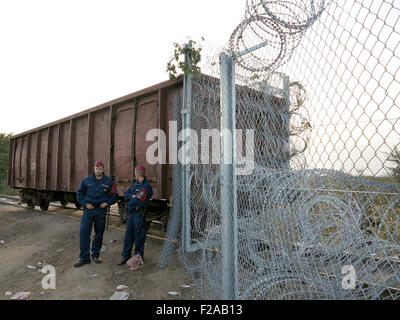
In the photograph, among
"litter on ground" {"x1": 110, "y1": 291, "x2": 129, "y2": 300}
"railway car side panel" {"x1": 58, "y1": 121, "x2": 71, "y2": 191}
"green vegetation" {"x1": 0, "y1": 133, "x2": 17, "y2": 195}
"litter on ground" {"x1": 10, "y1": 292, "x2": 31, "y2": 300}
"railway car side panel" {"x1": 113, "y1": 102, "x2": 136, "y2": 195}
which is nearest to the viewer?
"litter on ground" {"x1": 110, "y1": 291, "x2": 129, "y2": 300}

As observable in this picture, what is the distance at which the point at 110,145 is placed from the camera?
6070 millimetres

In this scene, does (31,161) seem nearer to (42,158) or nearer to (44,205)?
(42,158)

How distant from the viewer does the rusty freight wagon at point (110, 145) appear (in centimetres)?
496

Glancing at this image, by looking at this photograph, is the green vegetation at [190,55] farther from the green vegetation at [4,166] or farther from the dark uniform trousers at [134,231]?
the green vegetation at [4,166]

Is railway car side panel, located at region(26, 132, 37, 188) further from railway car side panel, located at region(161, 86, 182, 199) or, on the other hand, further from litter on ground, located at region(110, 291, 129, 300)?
litter on ground, located at region(110, 291, 129, 300)

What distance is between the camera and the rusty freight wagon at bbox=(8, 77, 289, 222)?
4.96m

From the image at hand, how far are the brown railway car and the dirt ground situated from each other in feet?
3.89

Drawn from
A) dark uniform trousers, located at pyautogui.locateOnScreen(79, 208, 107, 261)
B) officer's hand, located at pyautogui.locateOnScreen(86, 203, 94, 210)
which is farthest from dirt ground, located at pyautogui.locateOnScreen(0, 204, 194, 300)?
officer's hand, located at pyautogui.locateOnScreen(86, 203, 94, 210)

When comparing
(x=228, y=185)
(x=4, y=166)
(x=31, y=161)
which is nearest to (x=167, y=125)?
(x=228, y=185)

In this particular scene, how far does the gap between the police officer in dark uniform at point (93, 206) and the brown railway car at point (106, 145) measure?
37.1 inches

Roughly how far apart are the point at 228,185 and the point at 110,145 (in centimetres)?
429

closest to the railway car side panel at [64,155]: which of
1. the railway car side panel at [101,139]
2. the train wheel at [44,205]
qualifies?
the railway car side panel at [101,139]
